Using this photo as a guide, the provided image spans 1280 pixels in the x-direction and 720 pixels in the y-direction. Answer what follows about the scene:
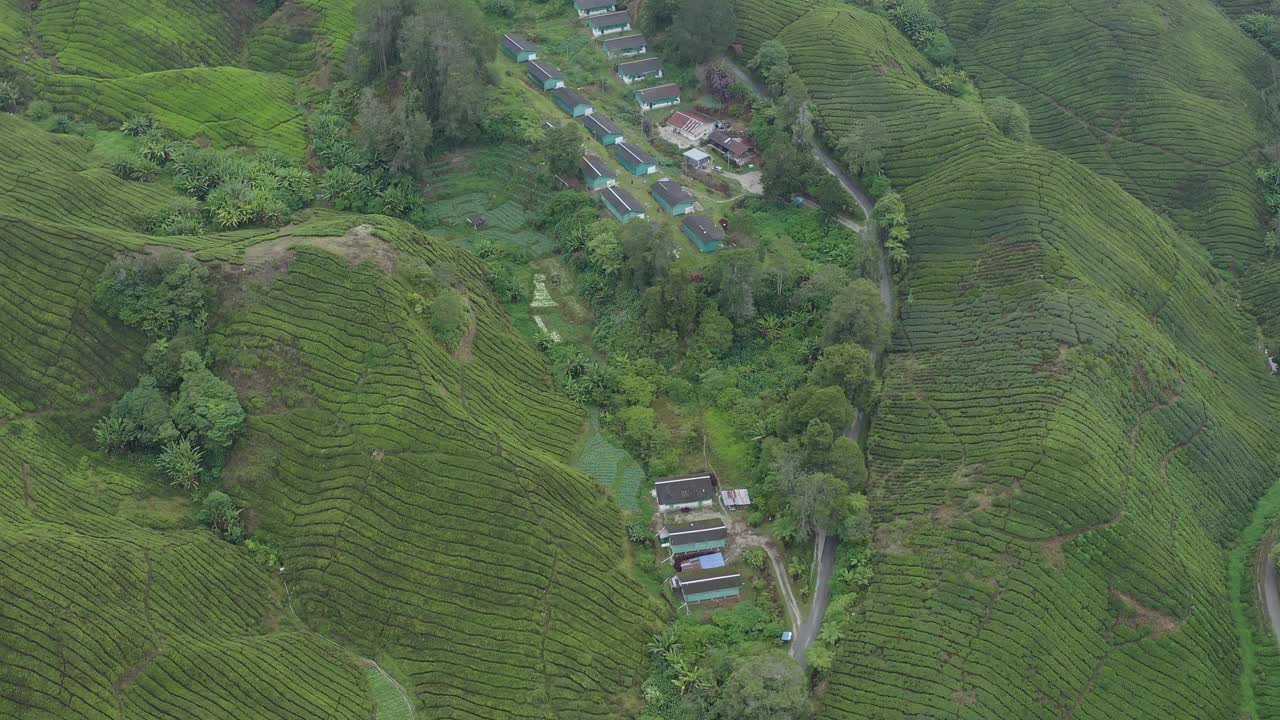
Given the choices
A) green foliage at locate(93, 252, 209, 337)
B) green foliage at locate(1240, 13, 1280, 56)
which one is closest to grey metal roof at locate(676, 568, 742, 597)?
green foliage at locate(93, 252, 209, 337)

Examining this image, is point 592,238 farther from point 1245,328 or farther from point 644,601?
point 1245,328

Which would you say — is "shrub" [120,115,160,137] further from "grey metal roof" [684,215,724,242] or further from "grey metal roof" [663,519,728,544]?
"grey metal roof" [663,519,728,544]

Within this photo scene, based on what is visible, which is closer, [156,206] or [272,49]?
[156,206]

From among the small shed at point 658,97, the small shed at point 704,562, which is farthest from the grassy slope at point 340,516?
the small shed at point 658,97

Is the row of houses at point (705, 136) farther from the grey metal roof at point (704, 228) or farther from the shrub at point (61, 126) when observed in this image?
the shrub at point (61, 126)

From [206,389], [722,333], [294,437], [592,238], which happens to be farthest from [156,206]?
[722,333]

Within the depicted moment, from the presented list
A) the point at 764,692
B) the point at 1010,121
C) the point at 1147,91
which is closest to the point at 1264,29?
the point at 1147,91

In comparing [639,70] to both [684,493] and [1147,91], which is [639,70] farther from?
[684,493]
